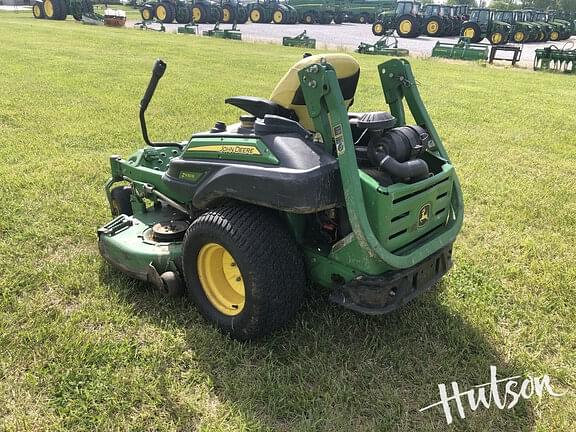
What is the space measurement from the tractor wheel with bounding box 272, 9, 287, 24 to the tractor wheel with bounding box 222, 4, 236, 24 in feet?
12.8

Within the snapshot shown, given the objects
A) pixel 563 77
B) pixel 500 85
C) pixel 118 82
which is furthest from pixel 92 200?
pixel 563 77

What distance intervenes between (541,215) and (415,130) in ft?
7.26

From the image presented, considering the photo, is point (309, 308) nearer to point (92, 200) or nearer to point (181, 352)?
point (181, 352)

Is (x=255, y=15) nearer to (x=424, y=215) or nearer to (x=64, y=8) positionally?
(x=64, y=8)

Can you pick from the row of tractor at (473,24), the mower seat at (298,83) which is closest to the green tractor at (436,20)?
the row of tractor at (473,24)

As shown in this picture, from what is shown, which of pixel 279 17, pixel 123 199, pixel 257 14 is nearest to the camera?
pixel 123 199

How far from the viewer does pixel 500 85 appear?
1202 cm

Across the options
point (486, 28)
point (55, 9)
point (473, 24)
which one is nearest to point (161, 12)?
point (55, 9)

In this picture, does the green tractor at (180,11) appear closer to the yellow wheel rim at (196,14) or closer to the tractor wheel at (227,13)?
the yellow wheel rim at (196,14)

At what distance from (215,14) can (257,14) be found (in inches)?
206

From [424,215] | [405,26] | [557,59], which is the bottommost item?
[405,26]

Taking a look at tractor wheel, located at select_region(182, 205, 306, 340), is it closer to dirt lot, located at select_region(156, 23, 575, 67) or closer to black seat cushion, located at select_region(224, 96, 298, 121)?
black seat cushion, located at select_region(224, 96, 298, 121)

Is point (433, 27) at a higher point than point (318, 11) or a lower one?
higher

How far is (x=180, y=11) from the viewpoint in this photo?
31469 mm
